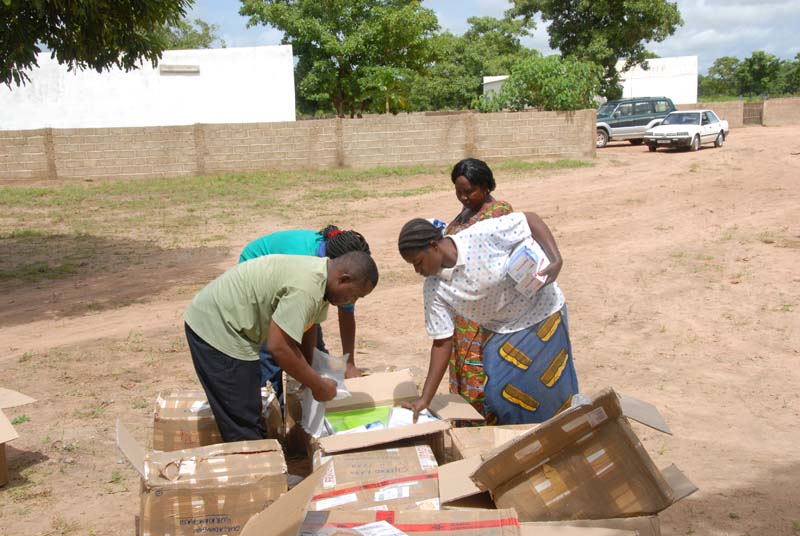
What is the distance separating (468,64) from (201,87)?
855 inches

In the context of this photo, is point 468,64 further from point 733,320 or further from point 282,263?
point 282,263

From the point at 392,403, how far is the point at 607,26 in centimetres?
2899

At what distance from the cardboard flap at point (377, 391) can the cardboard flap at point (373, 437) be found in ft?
1.22

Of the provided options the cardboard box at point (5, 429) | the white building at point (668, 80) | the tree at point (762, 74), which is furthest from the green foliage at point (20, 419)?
the tree at point (762, 74)

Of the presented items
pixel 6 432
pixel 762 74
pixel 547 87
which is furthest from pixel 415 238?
pixel 762 74

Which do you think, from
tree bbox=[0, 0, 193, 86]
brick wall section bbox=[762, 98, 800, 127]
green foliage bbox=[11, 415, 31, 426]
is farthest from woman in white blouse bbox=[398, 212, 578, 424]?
brick wall section bbox=[762, 98, 800, 127]

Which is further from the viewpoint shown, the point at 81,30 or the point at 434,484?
the point at 81,30

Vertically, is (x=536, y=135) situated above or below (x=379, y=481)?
above

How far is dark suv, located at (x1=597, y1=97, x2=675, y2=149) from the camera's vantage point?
22.5 m

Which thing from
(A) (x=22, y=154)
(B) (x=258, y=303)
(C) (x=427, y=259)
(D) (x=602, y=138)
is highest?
(A) (x=22, y=154)

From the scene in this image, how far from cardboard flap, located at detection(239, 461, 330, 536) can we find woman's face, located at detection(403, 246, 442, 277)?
38.1 inches

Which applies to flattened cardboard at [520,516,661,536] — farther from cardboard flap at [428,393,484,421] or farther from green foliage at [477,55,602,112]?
green foliage at [477,55,602,112]

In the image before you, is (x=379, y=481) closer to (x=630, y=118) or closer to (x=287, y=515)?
(x=287, y=515)

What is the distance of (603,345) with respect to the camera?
6371mm
